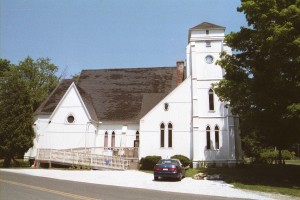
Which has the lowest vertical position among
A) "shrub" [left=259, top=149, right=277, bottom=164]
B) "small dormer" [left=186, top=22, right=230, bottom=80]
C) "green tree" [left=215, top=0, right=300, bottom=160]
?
"shrub" [left=259, top=149, right=277, bottom=164]

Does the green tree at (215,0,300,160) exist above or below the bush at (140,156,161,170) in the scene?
above

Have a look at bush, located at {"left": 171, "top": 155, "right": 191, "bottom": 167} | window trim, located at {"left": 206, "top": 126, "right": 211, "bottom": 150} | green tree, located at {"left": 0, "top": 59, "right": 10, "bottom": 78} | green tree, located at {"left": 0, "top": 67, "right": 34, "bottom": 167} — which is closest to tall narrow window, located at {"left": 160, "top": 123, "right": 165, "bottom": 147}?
bush, located at {"left": 171, "top": 155, "right": 191, "bottom": 167}

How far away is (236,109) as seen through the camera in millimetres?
21094

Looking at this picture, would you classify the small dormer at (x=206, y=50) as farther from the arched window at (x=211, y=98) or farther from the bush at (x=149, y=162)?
the bush at (x=149, y=162)

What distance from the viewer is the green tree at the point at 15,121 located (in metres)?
28.4

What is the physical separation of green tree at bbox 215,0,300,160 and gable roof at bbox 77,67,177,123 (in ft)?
49.9

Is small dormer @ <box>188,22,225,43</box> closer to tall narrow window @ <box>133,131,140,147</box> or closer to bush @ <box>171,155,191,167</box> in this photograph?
tall narrow window @ <box>133,131,140,147</box>

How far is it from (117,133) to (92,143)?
3.35m

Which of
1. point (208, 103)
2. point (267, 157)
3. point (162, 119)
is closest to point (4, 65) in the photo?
point (162, 119)

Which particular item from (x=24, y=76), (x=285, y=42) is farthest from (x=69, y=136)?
(x=24, y=76)

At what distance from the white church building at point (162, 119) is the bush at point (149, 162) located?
8.47ft

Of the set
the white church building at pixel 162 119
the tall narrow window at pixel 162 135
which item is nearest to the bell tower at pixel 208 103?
the white church building at pixel 162 119

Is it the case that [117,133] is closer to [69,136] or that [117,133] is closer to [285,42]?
[69,136]

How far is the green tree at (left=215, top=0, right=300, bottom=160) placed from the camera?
17203 mm
